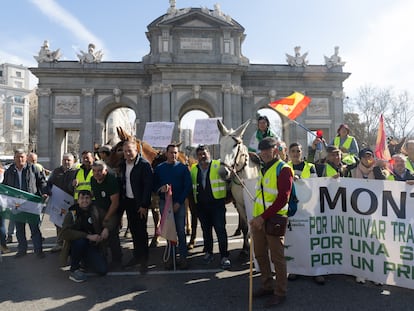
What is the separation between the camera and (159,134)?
13438 millimetres

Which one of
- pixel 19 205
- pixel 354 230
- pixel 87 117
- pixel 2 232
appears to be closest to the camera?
pixel 354 230

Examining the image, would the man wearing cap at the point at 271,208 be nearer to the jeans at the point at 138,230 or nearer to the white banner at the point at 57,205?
the jeans at the point at 138,230

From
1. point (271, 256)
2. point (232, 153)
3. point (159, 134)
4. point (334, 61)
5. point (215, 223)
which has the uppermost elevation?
point (334, 61)

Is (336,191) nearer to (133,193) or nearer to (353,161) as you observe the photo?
(353,161)

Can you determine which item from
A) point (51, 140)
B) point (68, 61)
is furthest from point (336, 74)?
point (51, 140)

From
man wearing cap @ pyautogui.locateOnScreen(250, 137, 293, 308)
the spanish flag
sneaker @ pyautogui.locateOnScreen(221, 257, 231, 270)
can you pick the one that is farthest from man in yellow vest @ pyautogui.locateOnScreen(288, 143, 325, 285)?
the spanish flag

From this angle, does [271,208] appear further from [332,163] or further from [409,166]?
[409,166]

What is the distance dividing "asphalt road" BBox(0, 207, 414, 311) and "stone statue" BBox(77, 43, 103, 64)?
2785cm

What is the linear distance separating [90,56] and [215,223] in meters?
29.2

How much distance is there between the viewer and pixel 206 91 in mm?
29312

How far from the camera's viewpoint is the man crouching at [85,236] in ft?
18.7

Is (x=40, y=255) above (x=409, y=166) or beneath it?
beneath

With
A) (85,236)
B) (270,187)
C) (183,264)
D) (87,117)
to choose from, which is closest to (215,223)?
(183,264)

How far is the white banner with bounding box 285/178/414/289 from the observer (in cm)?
486
